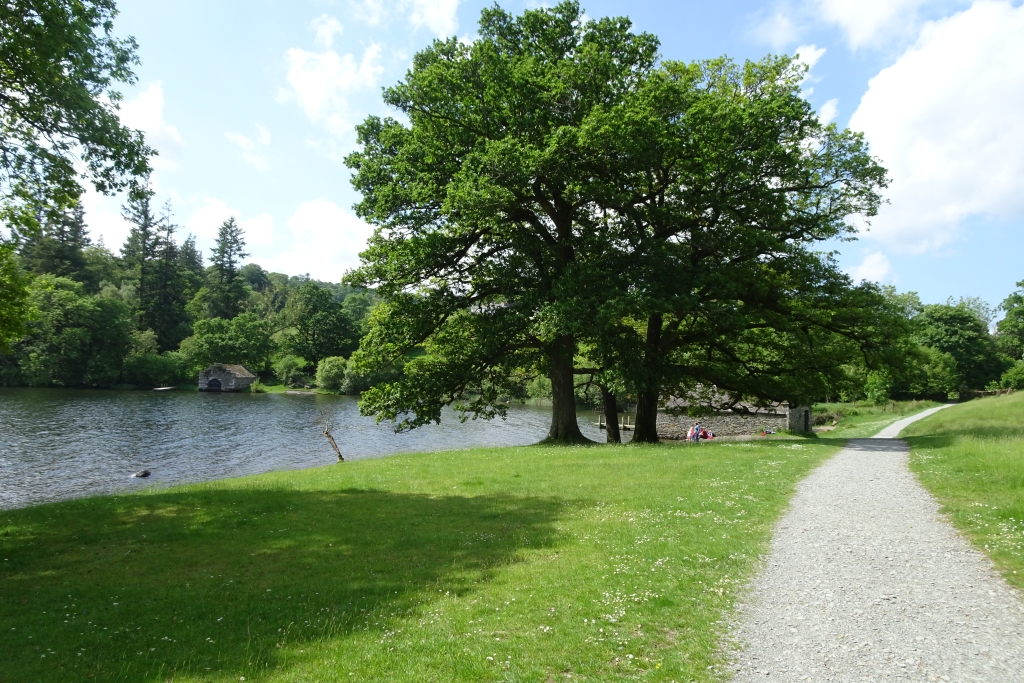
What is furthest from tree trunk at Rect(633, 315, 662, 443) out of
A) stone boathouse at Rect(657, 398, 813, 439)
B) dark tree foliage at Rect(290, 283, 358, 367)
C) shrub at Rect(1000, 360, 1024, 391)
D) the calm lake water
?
dark tree foliage at Rect(290, 283, 358, 367)

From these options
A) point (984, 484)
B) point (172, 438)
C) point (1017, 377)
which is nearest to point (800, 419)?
point (984, 484)

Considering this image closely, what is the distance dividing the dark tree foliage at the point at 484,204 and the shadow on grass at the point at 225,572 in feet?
37.4

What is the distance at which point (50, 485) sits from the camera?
87.4 ft

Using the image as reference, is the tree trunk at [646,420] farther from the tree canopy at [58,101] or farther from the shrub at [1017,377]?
the shrub at [1017,377]

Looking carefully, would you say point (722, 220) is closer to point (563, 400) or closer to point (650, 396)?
point (650, 396)

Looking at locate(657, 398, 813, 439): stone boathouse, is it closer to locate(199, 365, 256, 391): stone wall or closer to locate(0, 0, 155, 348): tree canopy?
locate(0, 0, 155, 348): tree canopy

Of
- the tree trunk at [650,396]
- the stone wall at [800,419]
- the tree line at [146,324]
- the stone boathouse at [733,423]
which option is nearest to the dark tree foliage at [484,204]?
the tree trunk at [650,396]

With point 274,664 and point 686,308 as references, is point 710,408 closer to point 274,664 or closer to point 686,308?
point 686,308

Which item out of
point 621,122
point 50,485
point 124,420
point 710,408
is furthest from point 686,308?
point 124,420

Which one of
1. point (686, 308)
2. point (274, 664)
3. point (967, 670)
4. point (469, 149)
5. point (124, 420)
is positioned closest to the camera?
point (967, 670)

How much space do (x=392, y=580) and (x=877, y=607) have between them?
6.12 meters

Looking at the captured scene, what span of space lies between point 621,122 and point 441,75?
7.61m

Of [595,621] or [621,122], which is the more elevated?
[621,122]

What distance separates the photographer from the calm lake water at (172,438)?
94.8 ft
